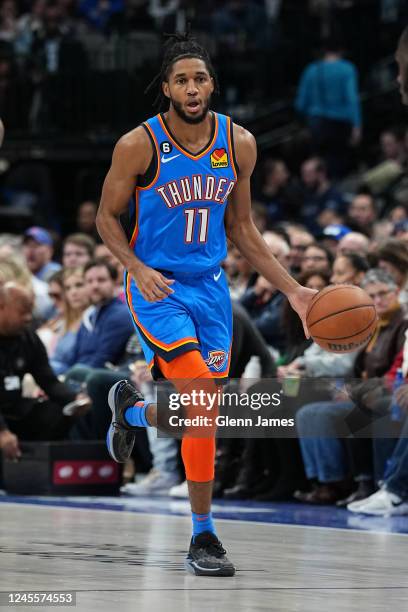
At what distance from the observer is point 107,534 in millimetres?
7875

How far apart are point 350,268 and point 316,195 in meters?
5.52

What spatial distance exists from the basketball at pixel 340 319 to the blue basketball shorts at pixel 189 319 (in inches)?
16.9

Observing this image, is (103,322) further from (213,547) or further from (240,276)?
(213,547)

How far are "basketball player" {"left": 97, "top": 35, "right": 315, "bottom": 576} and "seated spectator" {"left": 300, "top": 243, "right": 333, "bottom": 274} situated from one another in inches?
151

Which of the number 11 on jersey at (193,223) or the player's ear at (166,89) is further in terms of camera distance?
the player's ear at (166,89)

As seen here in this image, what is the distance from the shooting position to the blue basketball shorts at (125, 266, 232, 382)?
657cm

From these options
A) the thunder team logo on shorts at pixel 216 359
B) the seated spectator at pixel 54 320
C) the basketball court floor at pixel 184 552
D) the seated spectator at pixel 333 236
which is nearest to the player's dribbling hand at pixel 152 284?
the thunder team logo on shorts at pixel 216 359

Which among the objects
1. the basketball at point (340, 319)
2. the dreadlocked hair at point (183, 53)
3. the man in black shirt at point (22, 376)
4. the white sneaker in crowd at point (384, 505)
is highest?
the dreadlocked hair at point (183, 53)

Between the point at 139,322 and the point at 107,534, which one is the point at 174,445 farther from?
the point at 139,322

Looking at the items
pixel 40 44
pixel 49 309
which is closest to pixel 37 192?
pixel 40 44

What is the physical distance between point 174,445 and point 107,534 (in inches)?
114

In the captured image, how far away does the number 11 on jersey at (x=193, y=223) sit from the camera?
6711mm

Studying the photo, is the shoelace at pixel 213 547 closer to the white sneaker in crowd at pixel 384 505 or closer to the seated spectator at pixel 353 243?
the white sneaker in crowd at pixel 384 505

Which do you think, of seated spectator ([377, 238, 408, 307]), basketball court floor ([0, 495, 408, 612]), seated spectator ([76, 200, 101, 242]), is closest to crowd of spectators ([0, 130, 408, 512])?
seated spectator ([377, 238, 408, 307])
